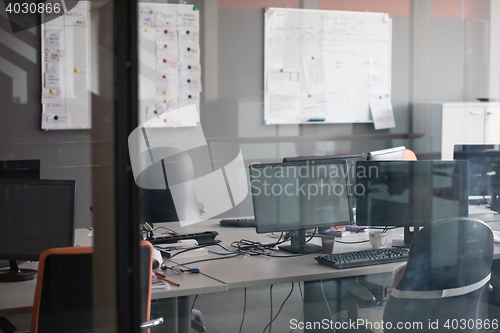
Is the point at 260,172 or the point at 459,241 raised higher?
the point at 260,172

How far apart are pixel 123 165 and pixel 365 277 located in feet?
3.66

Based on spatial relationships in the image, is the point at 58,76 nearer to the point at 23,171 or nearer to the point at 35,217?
the point at 23,171

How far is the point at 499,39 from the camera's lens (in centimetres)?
243

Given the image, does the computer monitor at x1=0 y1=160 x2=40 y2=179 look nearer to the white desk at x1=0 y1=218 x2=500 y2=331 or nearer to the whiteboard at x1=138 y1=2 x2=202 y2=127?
the white desk at x1=0 y1=218 x2=500 y2=331

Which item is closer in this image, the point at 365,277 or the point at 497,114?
the point at 365,277

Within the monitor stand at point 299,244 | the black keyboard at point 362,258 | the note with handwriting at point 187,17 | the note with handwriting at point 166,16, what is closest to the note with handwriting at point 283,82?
the note with handwriting at point 187,17

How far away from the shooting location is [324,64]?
3.73 meters

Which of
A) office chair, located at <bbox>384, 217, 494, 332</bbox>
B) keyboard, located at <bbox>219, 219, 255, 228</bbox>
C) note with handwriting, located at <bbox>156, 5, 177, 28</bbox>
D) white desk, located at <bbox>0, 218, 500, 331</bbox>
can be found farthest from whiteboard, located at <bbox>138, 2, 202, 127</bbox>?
office chair, located at <bbox>384, 217, 494, 332</bbox>

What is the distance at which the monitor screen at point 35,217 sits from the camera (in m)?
1.63

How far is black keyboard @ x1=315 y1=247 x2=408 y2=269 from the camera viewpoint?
1.72 m

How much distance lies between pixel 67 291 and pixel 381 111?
313 centimetres

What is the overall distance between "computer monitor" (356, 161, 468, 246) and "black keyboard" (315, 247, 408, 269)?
197 mm

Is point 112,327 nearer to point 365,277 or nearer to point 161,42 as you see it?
point 365,277

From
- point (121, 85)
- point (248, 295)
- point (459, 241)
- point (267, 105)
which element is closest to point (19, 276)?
point (121, 85)
